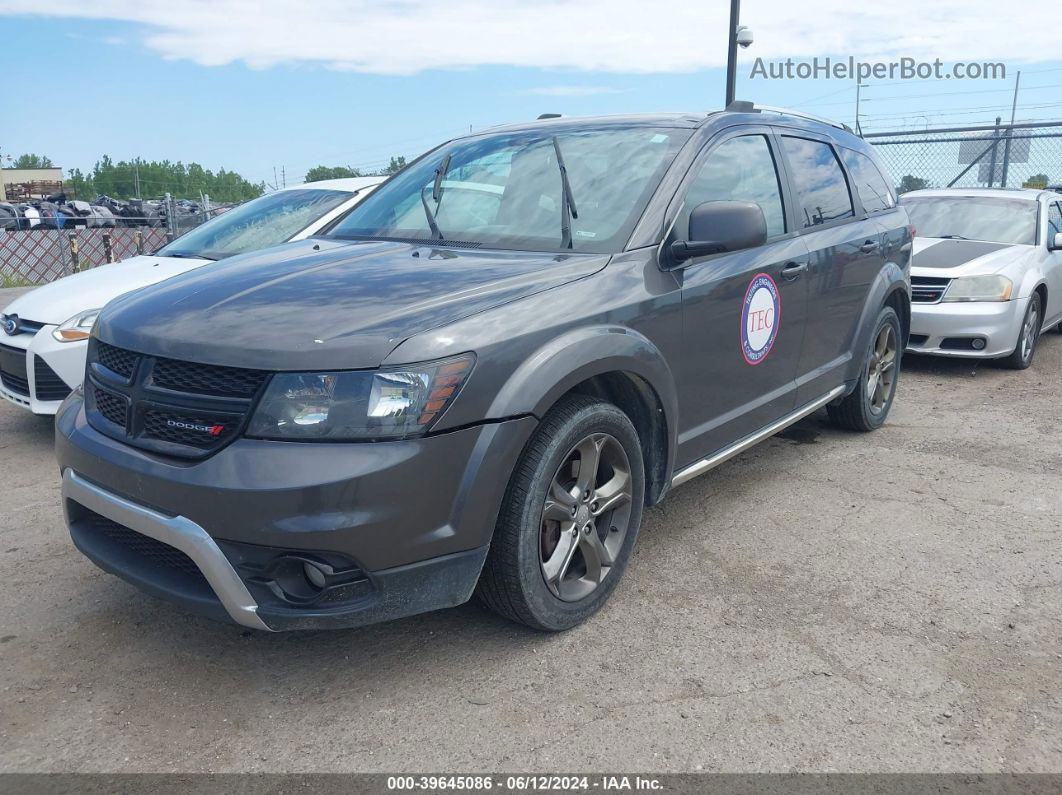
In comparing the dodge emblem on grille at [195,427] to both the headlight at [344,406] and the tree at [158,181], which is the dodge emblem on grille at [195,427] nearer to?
the headlight at [344,406]

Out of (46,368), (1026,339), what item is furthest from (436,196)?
(1026,339)

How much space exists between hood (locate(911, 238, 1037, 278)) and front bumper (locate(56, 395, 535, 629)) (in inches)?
232

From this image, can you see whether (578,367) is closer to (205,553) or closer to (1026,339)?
(205,553)

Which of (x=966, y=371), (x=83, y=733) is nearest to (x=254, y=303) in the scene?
(x=83, y=733)

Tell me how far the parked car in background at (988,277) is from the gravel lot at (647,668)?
11.1 feet

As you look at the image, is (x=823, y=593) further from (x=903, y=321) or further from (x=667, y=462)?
(x=903, y=321)

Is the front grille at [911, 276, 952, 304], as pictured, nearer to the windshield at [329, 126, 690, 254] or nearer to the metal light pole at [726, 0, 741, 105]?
the windshield at [329, 126, 690, 254]

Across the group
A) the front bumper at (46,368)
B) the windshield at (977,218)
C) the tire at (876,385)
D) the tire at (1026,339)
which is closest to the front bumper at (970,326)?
the tire at (1026,339)

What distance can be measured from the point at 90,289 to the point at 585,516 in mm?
3780

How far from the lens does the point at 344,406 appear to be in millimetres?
2430

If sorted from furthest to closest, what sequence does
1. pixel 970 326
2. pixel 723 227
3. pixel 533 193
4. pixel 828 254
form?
pixel 970 326 < pixel 828 254 < pixel 533 193 < pixel 723 227

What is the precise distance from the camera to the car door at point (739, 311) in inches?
137

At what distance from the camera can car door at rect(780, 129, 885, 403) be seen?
4.32 m

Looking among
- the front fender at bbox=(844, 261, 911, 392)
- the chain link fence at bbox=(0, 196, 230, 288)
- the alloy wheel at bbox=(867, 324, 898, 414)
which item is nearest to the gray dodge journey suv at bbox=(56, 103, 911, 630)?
the front fender at bbox=(844, 261, 911, 392)
